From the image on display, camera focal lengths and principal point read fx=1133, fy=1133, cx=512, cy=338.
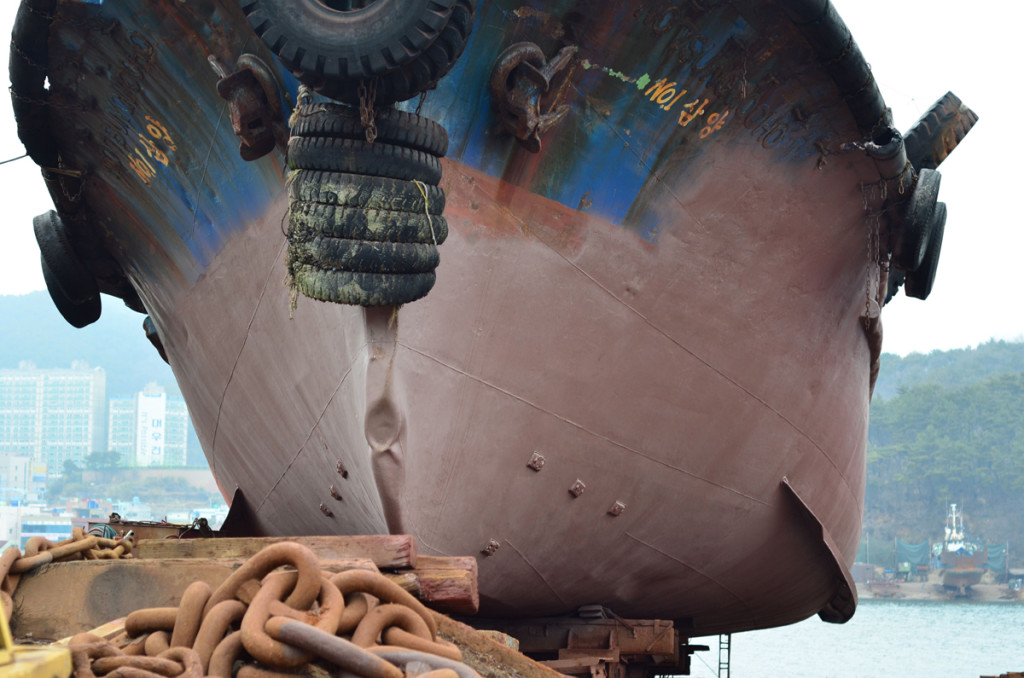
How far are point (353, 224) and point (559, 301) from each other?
1.50 metres

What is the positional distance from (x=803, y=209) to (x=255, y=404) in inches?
149

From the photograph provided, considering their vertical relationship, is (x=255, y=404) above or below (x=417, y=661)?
above

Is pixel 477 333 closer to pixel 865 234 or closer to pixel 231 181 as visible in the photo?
pixel 231 181

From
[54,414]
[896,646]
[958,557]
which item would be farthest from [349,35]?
[54,414]

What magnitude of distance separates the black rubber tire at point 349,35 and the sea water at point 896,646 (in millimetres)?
21753

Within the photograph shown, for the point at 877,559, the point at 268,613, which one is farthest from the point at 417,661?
the point at 877,559

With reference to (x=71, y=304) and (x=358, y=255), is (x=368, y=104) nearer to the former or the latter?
(x=358, y=255)

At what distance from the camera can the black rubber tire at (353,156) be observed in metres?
5.36

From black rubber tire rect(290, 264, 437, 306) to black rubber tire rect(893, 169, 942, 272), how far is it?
139 inches

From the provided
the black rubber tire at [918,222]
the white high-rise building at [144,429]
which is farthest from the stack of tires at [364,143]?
the white high-rise building at [144,429]

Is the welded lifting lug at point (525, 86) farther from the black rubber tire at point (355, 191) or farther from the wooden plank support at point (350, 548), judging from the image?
the wooden plank support at point (350, 548)

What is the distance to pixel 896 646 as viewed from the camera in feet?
154

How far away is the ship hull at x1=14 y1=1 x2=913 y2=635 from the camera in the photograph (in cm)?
607

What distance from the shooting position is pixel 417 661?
269cm
